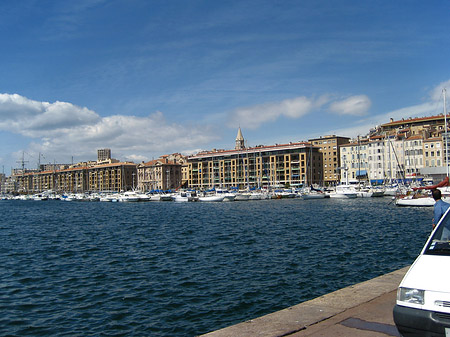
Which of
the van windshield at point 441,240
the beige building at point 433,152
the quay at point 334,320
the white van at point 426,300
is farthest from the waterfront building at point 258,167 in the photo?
the white van at point 426,300

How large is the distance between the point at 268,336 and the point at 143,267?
13.0 meters

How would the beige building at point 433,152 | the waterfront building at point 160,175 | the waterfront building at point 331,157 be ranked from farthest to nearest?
the waterfront building at point 160,175 → the waterfront building at point 331,157 → the beige building at point 433,152

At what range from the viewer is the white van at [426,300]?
4.73 meters

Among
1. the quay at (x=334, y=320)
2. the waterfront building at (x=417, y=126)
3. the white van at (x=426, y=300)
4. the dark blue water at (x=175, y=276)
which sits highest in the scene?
the waterfront building at (x=417, y=126)

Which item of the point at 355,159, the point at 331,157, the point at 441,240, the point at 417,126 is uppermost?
the point at 417,126

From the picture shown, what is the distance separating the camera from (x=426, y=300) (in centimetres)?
486

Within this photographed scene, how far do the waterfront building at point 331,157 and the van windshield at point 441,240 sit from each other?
447 ft

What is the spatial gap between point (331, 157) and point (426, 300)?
141 meters

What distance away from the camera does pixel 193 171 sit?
17888 centimetres

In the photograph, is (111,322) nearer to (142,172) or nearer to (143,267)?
(143,267)

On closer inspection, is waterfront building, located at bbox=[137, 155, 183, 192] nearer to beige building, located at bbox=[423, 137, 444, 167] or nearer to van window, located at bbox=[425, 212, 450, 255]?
beige building, located at bbox=[423, 137, 444, 167]

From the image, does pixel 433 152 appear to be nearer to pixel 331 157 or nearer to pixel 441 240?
pixel 331 157

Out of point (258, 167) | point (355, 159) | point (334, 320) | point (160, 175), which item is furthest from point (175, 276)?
point (160, 175)

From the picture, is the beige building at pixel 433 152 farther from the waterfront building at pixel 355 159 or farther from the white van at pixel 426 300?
the white van at pixel 426 300
